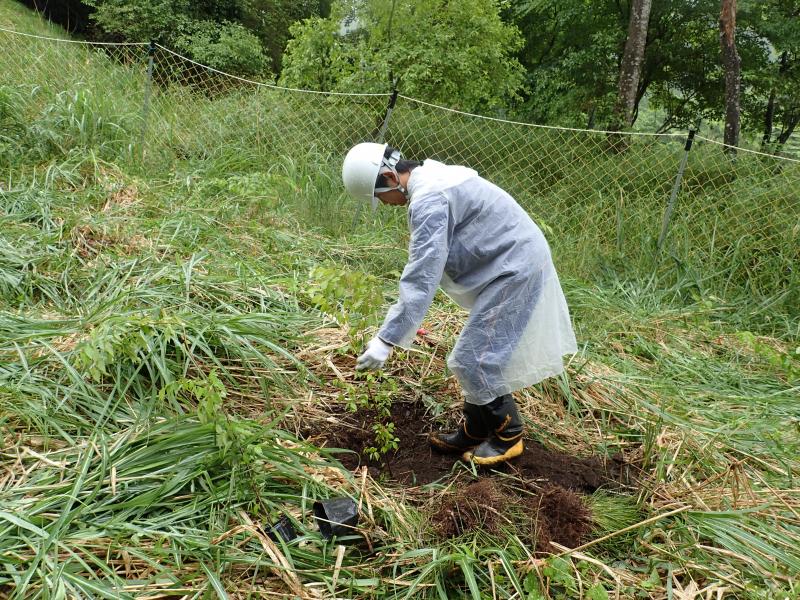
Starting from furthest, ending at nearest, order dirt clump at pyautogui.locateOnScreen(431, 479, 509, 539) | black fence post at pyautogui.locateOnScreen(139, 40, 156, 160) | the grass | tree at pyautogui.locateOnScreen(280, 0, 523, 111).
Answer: tree at pyautogui.locateOnScreen(280, 0, 523, 111) → black fence post at pyautogui.locateOnScreen(139, 40, 156, 160) → dirt clump at pyautogui.locateOnScreen(431, 479, 509, 539) → the grass

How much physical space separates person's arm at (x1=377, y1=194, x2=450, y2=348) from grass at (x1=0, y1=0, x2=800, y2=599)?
59 centimetres

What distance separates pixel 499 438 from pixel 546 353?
0.40m

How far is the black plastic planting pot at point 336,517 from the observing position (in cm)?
214

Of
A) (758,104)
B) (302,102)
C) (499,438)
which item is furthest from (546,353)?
(758,104)

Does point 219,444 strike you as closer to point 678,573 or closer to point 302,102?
point 678,573

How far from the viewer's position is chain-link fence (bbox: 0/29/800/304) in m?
5.23

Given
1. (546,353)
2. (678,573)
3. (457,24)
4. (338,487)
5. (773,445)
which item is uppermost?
(457,24)

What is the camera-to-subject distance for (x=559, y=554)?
216 centimetres

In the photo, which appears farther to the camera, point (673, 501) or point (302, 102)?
point (302, 102)

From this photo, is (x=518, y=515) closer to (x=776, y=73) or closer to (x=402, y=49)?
(x=402, y=49)

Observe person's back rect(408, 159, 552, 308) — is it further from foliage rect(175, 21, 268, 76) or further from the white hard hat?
foliage rect(175, 21, 268, 76)

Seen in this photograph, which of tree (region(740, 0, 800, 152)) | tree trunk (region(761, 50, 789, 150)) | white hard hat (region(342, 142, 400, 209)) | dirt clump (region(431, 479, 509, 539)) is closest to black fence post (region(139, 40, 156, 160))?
white hard hat (region(342, 142, 400, 209))

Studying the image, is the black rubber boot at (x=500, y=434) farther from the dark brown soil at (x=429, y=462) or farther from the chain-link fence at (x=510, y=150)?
the chain-link fence at (x=510, y=150)

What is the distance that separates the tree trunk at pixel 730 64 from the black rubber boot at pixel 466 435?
5.95 m
